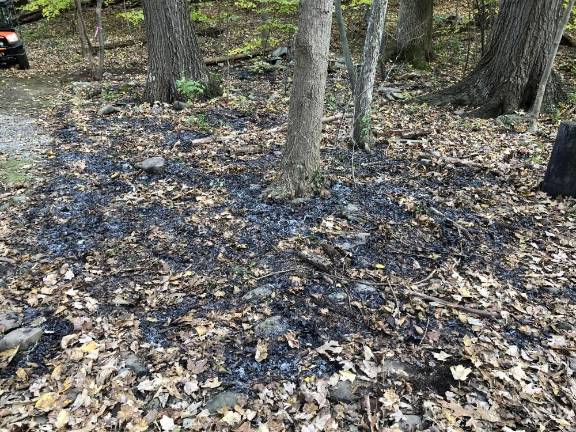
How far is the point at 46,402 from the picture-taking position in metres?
2.86

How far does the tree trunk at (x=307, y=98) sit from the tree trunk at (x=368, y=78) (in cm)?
137

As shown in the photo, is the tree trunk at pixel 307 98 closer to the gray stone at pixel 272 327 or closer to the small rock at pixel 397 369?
the gray stone at pixel 272 327

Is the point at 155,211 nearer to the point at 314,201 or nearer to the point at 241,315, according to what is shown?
the point at 314,201

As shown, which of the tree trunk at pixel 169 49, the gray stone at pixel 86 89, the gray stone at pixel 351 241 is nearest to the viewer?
the gray stone at pixel 351 241

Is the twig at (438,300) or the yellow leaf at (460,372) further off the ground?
the twig at (438,300)

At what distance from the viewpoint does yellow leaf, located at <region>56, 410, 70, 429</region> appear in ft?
8.86

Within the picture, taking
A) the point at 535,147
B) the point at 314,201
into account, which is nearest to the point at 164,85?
the point at 314,201

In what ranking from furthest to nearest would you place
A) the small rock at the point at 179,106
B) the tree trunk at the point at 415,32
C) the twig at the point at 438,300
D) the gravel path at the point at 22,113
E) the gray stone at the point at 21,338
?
the tree trunk at the point at 415,32 < the small rock at the point at 179,106 < the gravel path at the point at 22,113 < the twig at the point at 438,300 < the gray stone at the point at 21,338

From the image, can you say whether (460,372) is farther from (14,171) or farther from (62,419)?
(14,171)

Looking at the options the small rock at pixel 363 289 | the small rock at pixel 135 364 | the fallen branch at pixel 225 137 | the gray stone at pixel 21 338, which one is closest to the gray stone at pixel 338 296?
the small rock at pixel 363 289

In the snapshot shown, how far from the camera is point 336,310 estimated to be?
3547 millimetres

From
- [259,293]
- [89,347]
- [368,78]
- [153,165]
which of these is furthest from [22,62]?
[259,293]

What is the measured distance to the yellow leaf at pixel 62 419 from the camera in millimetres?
2702

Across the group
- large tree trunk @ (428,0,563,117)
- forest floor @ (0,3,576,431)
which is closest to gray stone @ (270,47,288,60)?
large tree trunk @ (428,0,563,117)
